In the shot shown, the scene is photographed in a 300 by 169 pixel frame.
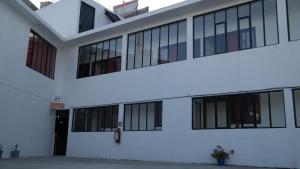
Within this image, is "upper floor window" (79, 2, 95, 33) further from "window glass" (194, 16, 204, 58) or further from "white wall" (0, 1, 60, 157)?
"window glass" (194, 16, 204, 58)

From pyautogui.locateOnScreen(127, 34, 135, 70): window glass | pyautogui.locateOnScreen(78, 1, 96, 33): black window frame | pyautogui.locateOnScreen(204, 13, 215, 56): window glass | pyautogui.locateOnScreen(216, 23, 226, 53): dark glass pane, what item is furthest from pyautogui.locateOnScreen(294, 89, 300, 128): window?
pyautogui.locateOnScreen(78, 1, 96, 33): black window frame

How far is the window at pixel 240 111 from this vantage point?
12977 mm

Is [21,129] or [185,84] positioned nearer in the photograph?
[185,84]

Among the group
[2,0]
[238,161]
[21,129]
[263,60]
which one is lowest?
[238,161]

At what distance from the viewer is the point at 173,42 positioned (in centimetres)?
1648

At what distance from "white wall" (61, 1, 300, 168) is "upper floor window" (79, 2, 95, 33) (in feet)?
8.92

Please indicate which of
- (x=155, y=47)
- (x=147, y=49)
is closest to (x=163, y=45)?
(x=155, y=47)

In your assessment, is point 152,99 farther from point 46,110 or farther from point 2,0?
point 2,0

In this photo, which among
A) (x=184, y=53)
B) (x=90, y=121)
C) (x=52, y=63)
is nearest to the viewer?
(x=184, y=53)

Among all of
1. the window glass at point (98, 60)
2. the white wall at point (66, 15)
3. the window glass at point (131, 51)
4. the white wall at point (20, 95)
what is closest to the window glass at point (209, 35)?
the window glass at point (131, 51)

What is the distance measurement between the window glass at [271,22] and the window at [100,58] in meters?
8.04

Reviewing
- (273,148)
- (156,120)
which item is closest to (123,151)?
(156,120)

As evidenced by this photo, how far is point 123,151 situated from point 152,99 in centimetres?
303

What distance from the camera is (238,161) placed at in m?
13.3
